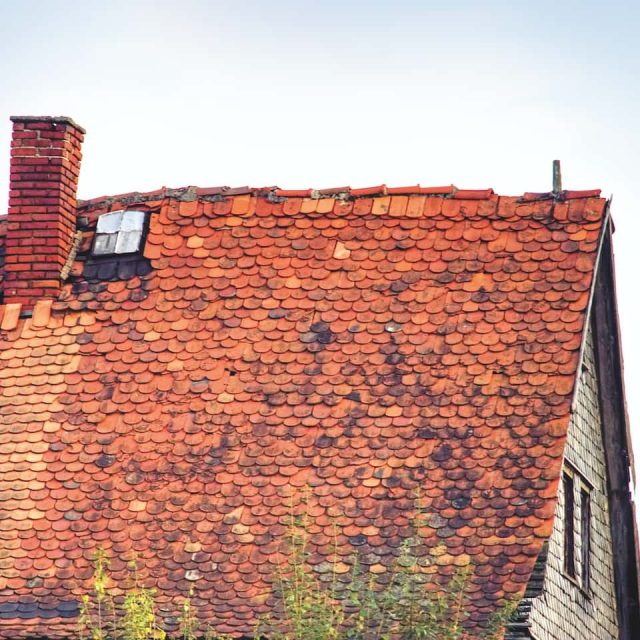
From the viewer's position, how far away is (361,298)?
15.5 m

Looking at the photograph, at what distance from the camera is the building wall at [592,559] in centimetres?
1458

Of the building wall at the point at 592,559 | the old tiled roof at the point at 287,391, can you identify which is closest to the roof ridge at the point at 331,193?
the old tiled roof at the point at 287,391

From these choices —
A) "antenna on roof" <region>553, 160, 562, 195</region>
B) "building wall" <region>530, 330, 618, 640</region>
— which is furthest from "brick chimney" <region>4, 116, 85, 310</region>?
"building wall" <region>530, 330, 618, 640</region>

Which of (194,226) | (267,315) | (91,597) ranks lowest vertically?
(91,597)

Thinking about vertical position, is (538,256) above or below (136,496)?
above

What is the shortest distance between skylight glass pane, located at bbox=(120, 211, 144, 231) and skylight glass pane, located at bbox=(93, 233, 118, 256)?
150mm

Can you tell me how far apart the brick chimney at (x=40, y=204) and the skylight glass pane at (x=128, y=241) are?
62cm

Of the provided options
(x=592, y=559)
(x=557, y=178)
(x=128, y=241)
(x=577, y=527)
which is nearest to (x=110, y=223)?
(x=128, y=241)

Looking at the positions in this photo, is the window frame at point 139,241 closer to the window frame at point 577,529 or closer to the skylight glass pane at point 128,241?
the skylight glass pane at point 128,241

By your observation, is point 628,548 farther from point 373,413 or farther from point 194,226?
point 194,226

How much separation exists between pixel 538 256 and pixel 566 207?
0.66m

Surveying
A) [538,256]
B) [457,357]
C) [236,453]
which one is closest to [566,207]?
[538,256]

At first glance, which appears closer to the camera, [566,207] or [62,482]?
[62,482]

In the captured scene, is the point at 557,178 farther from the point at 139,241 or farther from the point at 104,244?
the point at 104,244
